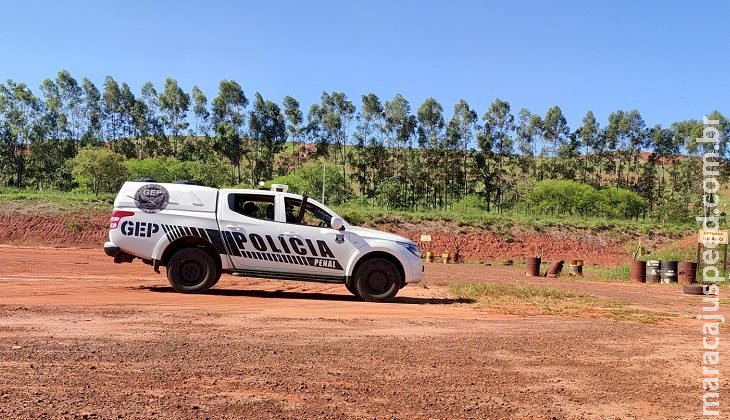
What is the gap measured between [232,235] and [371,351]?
19.8 ft

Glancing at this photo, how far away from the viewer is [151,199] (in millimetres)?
11984

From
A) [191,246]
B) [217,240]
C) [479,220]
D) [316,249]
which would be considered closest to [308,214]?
[316,249]

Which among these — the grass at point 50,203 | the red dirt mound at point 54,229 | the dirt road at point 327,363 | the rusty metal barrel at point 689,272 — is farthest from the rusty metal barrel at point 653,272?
the grass at point 50,203

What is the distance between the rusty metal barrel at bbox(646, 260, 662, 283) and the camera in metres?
24.2

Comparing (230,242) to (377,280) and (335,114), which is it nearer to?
(377,280)

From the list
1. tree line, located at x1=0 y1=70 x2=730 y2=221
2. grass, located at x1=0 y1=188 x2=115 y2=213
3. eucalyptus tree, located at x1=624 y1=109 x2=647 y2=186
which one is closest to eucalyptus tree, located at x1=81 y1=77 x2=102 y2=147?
tree line, located at x1=0 y1=70 x2=730 y2=221

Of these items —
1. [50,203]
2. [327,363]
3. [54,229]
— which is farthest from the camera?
[50,203]

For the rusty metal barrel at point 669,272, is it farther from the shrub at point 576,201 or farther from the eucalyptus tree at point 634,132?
the eucalyptus tree at point 634,132

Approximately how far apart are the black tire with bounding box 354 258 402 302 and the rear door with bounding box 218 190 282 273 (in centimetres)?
166

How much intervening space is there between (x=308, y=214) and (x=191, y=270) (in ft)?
8.25

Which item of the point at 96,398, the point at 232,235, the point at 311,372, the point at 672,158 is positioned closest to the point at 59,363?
the point at 96,398

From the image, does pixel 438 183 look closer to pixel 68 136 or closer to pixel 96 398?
pixel 68 136

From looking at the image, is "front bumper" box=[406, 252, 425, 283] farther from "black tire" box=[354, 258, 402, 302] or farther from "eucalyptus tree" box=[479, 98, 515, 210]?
"eucalyptus tree" box=[479, 98, 515, 210]

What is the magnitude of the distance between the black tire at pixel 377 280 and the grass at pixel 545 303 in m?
1.78
